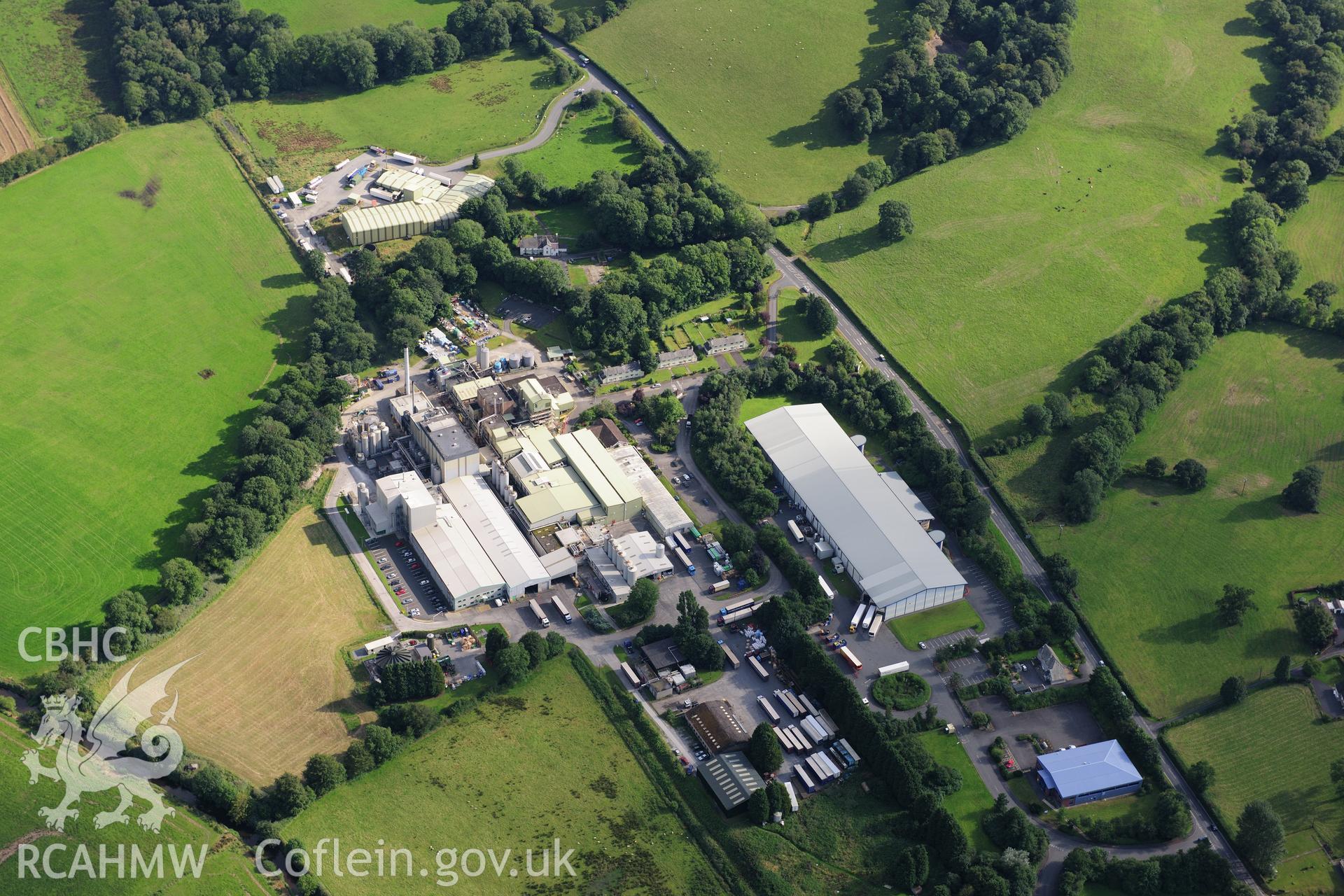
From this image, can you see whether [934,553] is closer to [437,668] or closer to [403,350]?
[437,668]

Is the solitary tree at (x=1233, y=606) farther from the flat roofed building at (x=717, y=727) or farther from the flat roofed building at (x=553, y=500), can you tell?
the flat roofed building at (x=553, y=500)

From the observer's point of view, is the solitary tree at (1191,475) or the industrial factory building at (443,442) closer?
the industrial factory building at (443,442)

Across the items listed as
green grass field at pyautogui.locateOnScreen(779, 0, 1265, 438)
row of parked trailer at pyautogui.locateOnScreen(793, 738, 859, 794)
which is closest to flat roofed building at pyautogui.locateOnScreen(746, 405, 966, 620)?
row of parked trailer at pyautogui.locateOnScreen(793, 738, 859, 794)

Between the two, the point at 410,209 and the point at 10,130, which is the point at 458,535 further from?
the point at 10,130

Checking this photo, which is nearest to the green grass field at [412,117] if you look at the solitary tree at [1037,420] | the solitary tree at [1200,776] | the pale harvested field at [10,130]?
the pale harvested field at [10,130]

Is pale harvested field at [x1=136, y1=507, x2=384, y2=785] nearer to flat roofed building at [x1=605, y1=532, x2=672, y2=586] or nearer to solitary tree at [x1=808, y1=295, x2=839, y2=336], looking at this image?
flat roofed building at [x1=605, y1=532, x2=672, y2=586]

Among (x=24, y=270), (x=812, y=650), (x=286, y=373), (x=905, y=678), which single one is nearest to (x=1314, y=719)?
(x=905, y=678)
